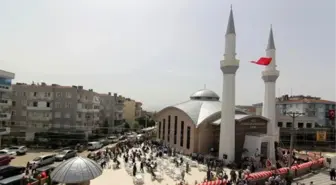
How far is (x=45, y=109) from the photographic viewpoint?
4922cm

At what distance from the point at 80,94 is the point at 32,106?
8263 millimetres

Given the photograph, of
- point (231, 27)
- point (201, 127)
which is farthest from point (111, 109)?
point (231, 27)

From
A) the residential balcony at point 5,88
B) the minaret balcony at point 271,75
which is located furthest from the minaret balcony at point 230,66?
the residential balcony at point 5,88

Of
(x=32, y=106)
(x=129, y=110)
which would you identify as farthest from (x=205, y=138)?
(x=129, y=110)

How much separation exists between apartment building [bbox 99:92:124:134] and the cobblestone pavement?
46663mm

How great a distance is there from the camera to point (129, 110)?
88562 mm

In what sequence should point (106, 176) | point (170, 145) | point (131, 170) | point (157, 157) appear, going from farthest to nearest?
point (170, 145), point (157, 157), point (131, 170), point (106, 176)

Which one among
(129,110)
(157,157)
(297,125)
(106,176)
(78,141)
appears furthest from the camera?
(129,110)

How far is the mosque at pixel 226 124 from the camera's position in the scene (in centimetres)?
3316

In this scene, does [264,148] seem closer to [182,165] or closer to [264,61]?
[264,61]

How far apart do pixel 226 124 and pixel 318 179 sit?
10.8 metres

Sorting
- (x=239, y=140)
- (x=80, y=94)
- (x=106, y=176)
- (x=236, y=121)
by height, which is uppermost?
(x=80, y=94)

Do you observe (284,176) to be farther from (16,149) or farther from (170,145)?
(16,149)

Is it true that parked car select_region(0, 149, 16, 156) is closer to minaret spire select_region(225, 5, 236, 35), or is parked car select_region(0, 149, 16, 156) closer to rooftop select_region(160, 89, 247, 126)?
rooftop select_region(160, 89, 247, 126)
